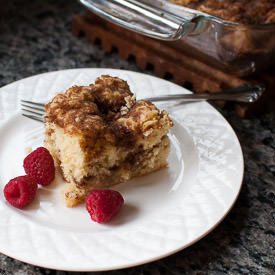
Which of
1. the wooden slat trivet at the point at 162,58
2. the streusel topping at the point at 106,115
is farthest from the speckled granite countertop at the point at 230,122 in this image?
the streusel topping at the point at 106,115

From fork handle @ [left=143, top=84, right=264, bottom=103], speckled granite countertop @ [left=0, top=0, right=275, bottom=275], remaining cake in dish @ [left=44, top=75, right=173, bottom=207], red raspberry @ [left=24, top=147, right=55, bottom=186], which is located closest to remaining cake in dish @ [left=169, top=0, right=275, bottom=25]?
fork handle @ [left=143, top=84, right=264, bottom=103]

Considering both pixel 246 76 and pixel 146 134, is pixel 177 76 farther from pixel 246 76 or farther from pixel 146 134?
pixel 146 134

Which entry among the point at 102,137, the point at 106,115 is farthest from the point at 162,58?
the point at 102,137

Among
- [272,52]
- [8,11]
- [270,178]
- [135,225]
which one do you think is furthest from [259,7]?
[8,11]

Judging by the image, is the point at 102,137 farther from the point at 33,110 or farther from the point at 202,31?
the point at 202,31

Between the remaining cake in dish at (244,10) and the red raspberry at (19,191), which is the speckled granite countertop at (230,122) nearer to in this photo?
the red raspberry at (19,191)

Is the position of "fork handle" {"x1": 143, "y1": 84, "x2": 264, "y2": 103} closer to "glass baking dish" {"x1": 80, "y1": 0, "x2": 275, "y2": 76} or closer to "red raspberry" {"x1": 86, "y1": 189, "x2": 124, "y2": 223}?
"glass baking dish" {"x1": 80, "y1": 0, "x2": 275, "y2": 76}
